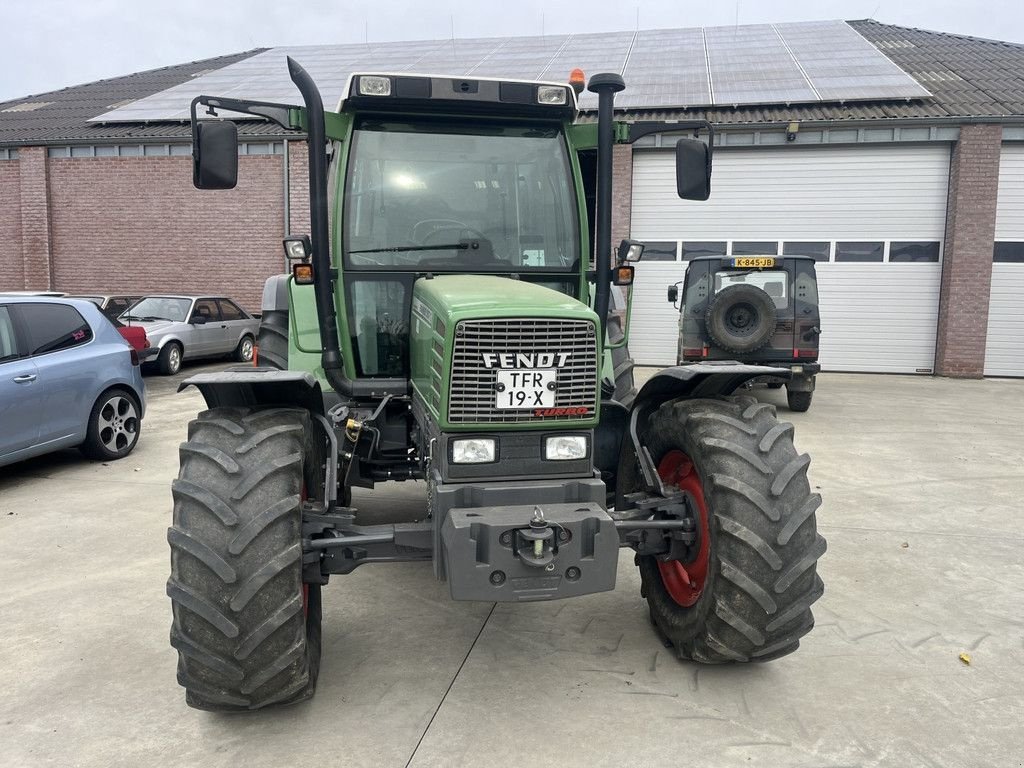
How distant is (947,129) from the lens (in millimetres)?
13938

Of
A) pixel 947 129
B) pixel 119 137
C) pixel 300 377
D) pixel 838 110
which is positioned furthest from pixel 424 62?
pixel 300 377

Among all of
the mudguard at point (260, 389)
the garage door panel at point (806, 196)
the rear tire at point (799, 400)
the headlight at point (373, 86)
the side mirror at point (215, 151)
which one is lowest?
the rear tire at point (799, 400)

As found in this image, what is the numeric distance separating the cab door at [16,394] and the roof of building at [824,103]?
1085cm

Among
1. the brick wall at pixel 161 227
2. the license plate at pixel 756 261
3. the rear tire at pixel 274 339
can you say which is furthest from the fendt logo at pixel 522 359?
the brick wall at pixel 161 227

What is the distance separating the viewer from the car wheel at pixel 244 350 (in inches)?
624

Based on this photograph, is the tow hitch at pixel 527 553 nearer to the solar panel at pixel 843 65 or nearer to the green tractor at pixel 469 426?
the green tractor at pixel 469 426

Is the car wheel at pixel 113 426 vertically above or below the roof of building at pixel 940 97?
below

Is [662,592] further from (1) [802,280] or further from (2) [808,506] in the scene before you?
(1) [802,280]

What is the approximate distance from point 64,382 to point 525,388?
5.20m

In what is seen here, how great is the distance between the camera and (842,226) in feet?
48.3

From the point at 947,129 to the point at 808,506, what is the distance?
44.5ft

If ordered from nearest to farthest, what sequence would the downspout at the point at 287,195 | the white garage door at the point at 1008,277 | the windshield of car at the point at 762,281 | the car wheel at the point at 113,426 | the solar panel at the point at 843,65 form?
1. the car wheel at the point at 113,426
2. the windshield of car at the point at 762,281
3. the white garage door at the point at 1008,277
4. the solar panel at the point at 843,65
5. the downspout at the point at 287,195

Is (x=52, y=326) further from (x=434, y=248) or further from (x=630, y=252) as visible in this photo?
(x=630, y=252)

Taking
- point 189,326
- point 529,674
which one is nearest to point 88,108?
point 189,326
